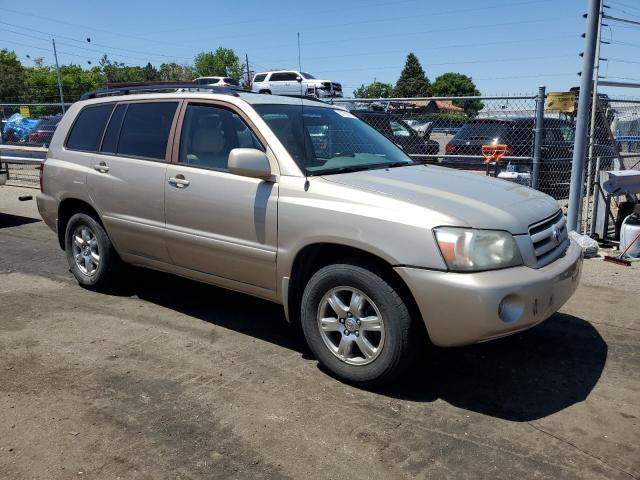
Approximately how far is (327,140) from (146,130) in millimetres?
1575

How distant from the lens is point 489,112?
27.3 ft

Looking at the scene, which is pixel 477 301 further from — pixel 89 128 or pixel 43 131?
pixel 43 131

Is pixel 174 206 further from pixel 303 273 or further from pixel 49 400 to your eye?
pixel 49 400

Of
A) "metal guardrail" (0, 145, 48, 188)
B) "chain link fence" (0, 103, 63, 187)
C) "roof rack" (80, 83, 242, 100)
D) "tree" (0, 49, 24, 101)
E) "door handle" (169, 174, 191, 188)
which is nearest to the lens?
"door handle" (169, 174, 191, 188)

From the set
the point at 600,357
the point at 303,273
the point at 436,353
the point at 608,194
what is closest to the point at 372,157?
the point at 303,273

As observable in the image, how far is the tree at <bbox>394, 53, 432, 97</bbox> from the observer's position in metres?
91.2

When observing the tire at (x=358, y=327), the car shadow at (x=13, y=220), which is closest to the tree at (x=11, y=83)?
the car shadow at (x=13, y=220)

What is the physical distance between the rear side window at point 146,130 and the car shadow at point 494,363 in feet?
4.57

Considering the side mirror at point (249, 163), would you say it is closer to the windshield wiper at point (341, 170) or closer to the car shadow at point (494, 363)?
the windshield wiper at point (341, 170)

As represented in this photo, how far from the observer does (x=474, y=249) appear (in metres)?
3.22

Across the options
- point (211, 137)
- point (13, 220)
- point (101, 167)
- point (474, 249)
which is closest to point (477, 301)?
point (474, 249)

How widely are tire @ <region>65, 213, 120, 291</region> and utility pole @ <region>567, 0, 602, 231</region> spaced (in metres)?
5.35

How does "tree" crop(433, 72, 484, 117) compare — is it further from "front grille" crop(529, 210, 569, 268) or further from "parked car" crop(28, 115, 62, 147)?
"front grille" crop(529, 210, 569, 268)

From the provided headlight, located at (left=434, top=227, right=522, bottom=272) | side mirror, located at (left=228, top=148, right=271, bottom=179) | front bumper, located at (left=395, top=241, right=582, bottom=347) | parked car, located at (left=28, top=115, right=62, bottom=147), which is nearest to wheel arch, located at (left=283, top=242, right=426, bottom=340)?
front bumper, located at (left=395, top=241, right=582, bottom=347)
